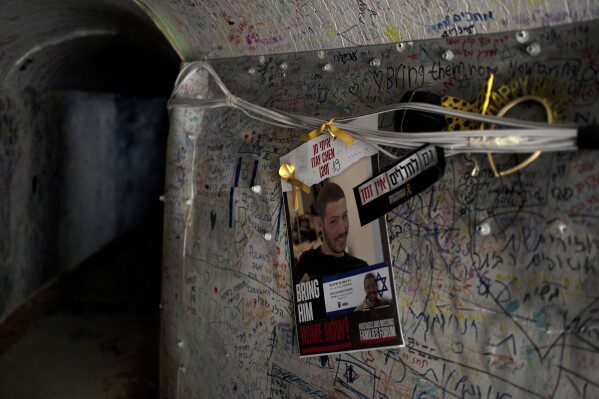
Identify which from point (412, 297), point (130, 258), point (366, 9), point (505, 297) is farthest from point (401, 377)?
point (130, 258)

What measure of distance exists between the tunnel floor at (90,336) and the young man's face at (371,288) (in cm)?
247

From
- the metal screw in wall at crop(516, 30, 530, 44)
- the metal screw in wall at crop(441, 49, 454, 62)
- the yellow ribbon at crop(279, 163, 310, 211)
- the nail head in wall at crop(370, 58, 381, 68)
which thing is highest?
the nail head in wall at crop(370, 58, 381, 68)

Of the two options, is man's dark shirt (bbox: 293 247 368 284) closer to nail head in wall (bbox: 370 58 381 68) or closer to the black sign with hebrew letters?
the black sign with hebrew letters

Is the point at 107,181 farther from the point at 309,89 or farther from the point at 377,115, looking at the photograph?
the point at 377,115

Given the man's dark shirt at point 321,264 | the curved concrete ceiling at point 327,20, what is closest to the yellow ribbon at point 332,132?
the curved concrete ceiling at point 327,20

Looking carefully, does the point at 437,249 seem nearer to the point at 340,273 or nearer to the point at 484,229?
the point at 484,229

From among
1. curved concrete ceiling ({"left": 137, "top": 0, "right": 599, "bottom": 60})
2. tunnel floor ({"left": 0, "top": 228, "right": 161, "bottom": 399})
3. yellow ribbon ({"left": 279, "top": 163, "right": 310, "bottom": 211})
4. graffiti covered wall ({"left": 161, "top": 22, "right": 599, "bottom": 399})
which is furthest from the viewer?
tunnel floor ({"left": 0, "top": 228, "right": 161, "bottom": 399})

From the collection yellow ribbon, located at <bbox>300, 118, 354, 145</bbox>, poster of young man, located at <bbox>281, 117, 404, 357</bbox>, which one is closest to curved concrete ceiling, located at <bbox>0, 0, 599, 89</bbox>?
yellow ribbon, located at <bbox>300, 118, 354, 145</bbox>

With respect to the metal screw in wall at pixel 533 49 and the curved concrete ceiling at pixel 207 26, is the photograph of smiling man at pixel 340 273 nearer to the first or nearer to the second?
the curved concrete ceiling at pixel 207 26

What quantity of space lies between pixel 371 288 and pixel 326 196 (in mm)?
433

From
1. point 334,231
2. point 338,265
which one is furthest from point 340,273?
point 334,231

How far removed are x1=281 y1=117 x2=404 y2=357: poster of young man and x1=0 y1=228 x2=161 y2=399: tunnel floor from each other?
214 cm

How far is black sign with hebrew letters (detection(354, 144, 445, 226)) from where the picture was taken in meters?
2.02

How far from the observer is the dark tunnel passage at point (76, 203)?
4379 mm
